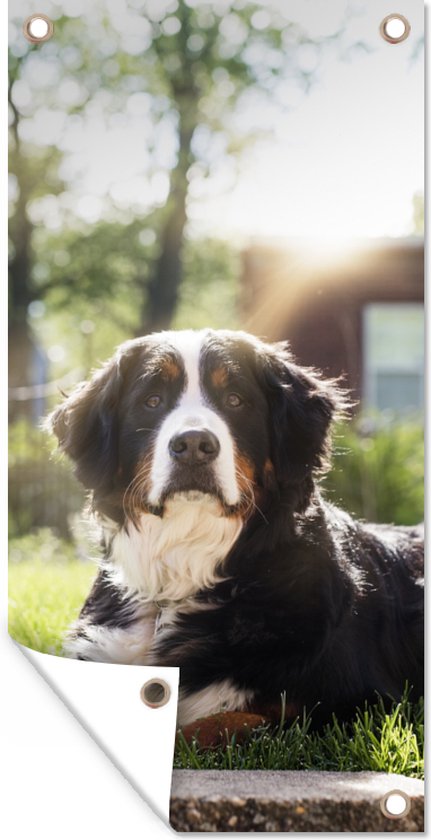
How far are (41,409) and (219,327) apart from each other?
634 millimetres

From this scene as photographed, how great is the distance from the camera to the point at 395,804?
2916 mm

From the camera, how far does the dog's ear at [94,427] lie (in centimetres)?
318

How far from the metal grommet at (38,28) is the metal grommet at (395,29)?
101 cm

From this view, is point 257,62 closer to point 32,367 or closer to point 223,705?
point 32,367

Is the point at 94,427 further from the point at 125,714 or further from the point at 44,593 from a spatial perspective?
the point at 125,714

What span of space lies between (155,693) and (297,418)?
897 mm

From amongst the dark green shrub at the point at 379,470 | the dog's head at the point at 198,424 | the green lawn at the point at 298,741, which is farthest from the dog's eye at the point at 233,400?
the green lawn at the point at 298,741

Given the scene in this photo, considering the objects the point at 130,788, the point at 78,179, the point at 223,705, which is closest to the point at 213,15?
the point at 78,179

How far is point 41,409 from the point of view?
11.2 ft

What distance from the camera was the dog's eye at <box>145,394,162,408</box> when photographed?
3066mm

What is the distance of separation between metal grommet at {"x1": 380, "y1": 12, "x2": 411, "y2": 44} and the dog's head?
0.98 m

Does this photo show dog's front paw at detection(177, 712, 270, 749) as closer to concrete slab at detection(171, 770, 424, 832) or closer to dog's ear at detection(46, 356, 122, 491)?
concrete slab at detection(171, 770, 424, 832)

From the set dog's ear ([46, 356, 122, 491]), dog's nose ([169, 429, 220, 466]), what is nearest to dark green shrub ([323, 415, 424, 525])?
dog's nose ([169, 429, 220, 466])

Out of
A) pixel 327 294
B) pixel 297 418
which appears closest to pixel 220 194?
pixel 327 294
